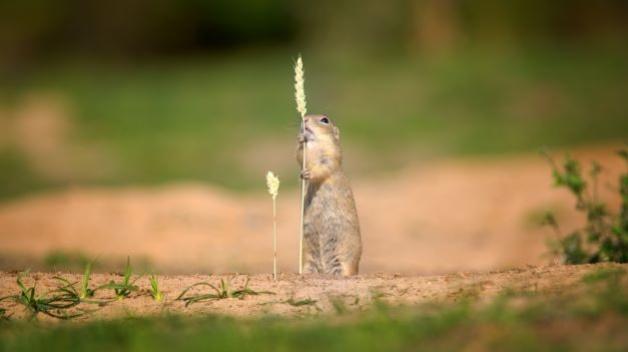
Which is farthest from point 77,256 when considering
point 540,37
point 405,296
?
point 540,37

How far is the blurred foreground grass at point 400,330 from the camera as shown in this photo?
14.4ft

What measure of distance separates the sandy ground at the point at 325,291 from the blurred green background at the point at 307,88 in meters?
11.6

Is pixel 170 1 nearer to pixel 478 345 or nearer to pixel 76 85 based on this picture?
pixel 76 85

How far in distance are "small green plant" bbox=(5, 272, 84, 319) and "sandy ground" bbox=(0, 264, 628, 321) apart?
50 millimetres

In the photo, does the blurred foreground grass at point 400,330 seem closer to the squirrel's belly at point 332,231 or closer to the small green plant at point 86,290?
the small green plant at point 86,290

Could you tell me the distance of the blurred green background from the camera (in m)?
19.7

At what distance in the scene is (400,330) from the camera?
182 inches

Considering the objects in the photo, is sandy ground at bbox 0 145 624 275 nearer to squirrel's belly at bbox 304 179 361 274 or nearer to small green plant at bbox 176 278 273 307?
squirrel's belly at bbox 304 179 361 274

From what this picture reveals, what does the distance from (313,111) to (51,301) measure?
15.6 meters

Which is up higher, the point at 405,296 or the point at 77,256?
the point at 77,256

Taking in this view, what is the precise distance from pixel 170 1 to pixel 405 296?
30.6 metres

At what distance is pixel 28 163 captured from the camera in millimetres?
19859

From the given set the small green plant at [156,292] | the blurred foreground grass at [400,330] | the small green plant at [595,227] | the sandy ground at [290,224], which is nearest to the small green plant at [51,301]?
the small green plant at [156,292]

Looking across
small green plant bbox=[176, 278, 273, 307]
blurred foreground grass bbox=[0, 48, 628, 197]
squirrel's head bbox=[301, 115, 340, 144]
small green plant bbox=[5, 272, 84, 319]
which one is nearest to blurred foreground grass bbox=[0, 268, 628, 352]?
small green plant bbox=[5, 272, 84, 319]
